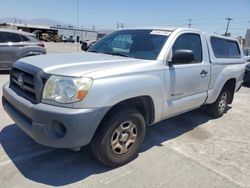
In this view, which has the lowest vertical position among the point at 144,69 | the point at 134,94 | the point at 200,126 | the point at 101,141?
the point at 200,126

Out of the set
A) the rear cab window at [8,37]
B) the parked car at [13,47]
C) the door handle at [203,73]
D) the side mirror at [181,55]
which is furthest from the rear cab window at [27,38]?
the side mirror at [181,55]

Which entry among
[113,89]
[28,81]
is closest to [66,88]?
[113,89]

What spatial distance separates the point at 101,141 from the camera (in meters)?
3.13

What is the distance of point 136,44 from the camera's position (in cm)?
418

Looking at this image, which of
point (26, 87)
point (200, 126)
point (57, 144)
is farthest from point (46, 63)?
point (200, 126)

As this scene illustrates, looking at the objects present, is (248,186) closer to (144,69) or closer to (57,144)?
(144,69)

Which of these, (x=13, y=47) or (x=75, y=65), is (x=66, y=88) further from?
(x=13, y=47)

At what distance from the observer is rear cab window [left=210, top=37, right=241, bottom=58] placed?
5257mm

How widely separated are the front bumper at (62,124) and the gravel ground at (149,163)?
0.53 metres

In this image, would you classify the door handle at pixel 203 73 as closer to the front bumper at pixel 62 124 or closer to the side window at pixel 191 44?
the side window at pixel 191 44

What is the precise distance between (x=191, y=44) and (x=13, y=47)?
7204mm

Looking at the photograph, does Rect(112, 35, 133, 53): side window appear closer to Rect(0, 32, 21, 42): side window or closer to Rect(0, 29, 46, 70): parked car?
Rect(0, 29, 46, 70): parked car

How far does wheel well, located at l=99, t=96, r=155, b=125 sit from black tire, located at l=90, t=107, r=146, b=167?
0.08 m

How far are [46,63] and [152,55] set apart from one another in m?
1.48
